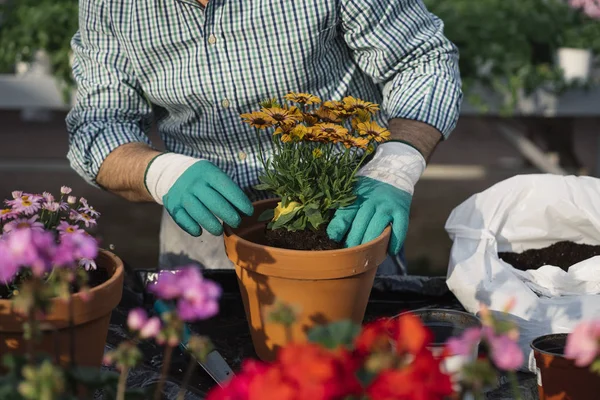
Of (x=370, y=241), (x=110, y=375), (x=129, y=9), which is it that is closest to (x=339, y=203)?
(x=370, y=241)

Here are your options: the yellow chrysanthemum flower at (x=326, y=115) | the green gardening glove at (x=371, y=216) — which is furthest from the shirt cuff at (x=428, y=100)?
the yellow chrysanthemum flower at (x=326, y=115)

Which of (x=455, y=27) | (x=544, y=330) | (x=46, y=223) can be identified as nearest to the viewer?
(x=46, y=223)

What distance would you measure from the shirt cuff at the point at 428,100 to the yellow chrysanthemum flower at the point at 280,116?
516 mm

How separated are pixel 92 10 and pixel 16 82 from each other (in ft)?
5.59

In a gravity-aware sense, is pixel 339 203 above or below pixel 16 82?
above

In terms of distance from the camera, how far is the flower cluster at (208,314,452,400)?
56 centimetres

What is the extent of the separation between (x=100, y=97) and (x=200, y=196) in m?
0.57

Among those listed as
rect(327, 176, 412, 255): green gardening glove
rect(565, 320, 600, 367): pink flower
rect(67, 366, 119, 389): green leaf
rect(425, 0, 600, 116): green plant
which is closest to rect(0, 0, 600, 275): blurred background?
rect(425, 0, 600, 116): green plant

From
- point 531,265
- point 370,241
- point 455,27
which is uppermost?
point 370,241

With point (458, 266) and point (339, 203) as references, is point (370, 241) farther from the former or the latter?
point (458, 266)

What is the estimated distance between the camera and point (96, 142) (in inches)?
61.6

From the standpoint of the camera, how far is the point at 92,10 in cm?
162

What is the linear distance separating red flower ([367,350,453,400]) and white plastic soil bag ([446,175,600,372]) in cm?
54

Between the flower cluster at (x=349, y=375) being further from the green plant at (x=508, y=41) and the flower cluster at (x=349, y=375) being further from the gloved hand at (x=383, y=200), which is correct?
the green plant at (x=508, y=41)
